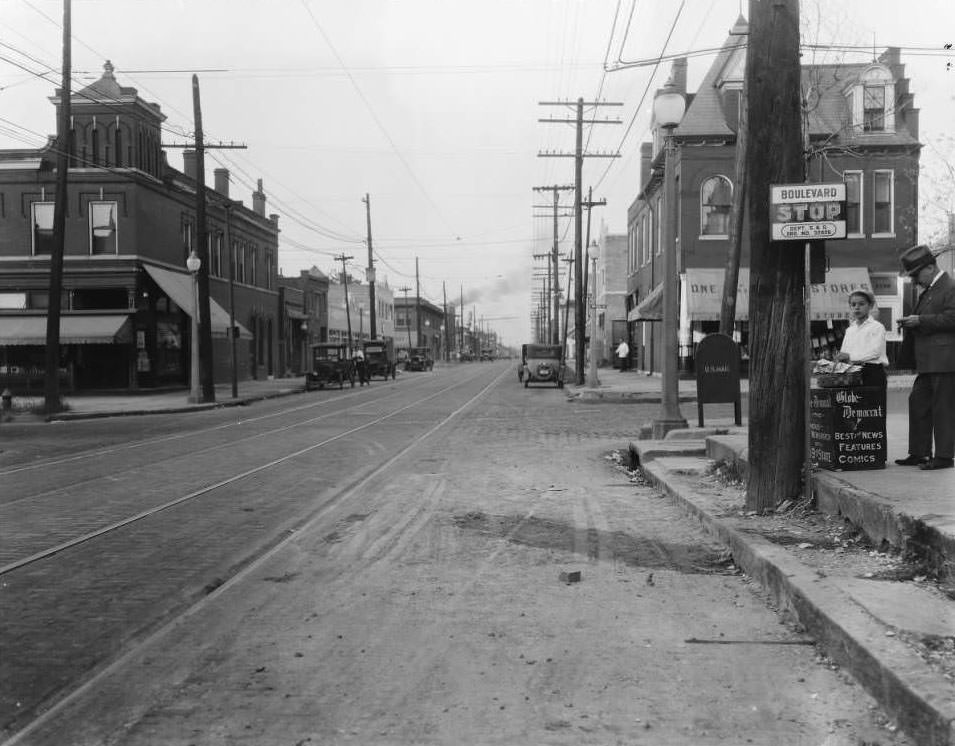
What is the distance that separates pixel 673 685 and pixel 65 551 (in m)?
4.95

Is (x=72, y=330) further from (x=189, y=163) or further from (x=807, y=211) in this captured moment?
(x=807, y=211)

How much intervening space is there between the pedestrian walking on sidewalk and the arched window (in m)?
14.3

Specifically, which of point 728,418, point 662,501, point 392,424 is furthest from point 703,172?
point 662,501

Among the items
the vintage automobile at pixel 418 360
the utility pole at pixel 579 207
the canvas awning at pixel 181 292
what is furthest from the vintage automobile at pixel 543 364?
the vintage automobile at pixel 418 360

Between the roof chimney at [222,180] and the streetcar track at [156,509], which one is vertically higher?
the roof chimney at [222,180]

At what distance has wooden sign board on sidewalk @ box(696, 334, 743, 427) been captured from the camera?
44.9 feet

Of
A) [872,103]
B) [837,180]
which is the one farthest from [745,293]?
[872,103]

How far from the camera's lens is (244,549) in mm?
6809

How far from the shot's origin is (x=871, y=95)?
99.9ft

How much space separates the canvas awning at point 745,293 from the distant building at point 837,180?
1.4 inches

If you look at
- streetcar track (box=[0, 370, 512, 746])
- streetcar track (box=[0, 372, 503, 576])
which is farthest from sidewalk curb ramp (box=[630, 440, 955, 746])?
streetcar track (box=[0, 372, 503, 576])

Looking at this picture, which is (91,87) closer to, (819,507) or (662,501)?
(662,501)

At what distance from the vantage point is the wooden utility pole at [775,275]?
6871mm

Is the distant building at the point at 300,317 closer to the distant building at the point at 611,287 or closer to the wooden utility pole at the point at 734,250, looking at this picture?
the distant building at the point at 611,287
